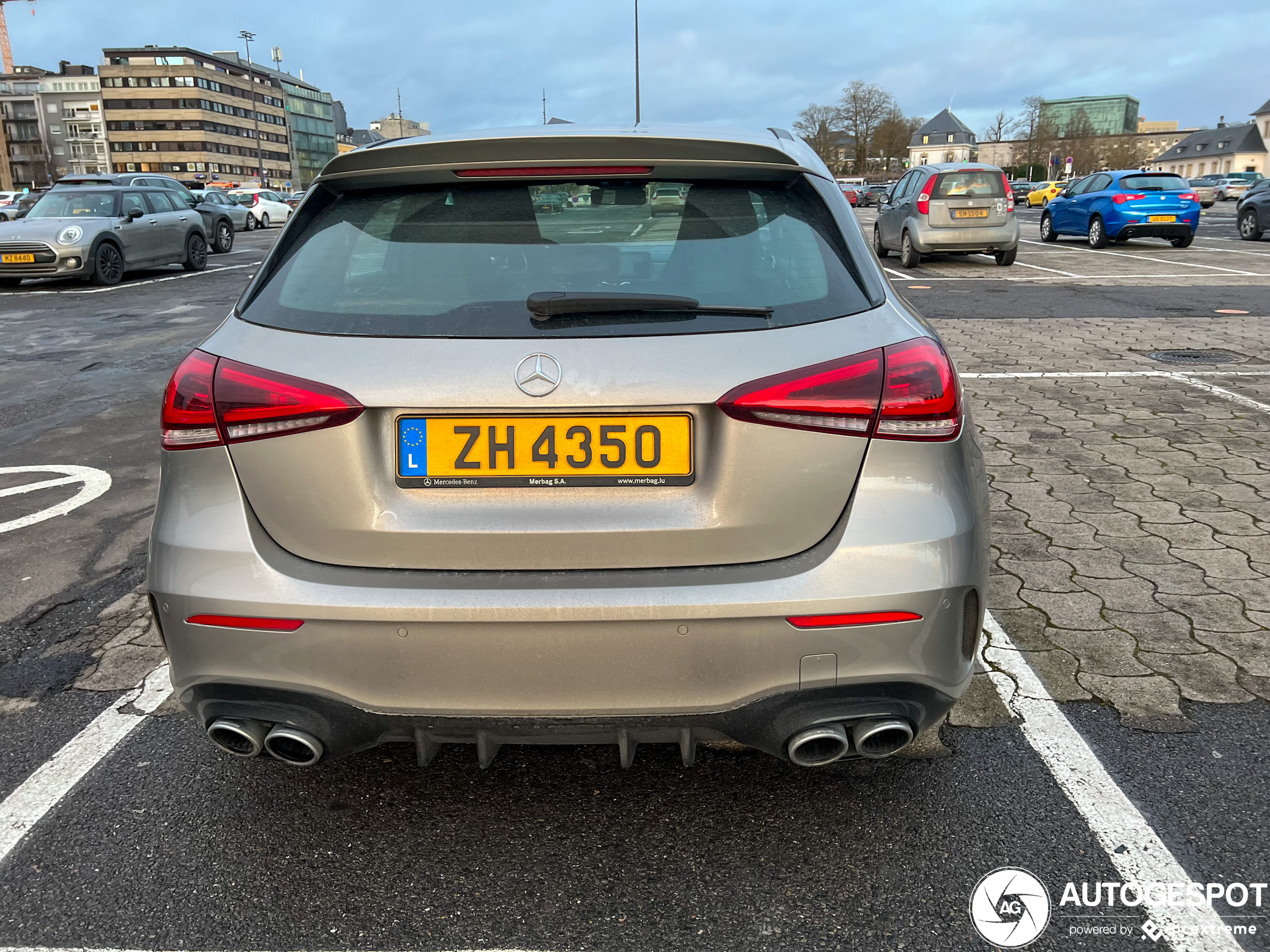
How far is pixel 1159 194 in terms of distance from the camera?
69.8 ft

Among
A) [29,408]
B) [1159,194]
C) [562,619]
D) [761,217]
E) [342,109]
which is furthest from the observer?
[342,109]

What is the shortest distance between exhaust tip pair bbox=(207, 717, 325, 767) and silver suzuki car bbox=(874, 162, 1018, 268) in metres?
17.2

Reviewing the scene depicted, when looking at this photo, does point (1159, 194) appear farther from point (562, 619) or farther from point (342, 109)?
point (342, 109)

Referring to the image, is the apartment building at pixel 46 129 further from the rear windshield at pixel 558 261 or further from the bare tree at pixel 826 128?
the rear windshield at pixel 558 261

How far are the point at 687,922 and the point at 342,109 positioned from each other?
565 ft

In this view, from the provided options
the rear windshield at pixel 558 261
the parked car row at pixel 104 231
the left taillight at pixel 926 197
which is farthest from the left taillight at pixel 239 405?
the left taillight at pixel 926 197

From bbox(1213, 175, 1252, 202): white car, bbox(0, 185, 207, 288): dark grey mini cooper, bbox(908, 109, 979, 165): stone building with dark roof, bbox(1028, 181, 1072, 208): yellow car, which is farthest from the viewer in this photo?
bbox(908, 109, 979, 165): stone building with dark roof

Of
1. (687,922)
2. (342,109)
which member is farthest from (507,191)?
(342,109)

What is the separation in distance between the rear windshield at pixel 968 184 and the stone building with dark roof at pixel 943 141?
148 m

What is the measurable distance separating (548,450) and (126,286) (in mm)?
17409

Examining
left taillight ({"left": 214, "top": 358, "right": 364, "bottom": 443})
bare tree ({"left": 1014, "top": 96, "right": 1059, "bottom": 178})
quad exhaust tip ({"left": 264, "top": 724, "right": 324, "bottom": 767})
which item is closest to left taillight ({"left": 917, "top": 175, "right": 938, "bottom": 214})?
left taillight ({"left": 214, "top": 358, "right": 364, "bottom": 443})

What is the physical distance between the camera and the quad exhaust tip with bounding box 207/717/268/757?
220cm

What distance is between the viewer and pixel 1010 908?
2.19 metres

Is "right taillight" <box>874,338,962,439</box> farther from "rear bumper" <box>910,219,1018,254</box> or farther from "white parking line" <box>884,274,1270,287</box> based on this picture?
"rear bumper" <box>910,219,1018,254</box>
